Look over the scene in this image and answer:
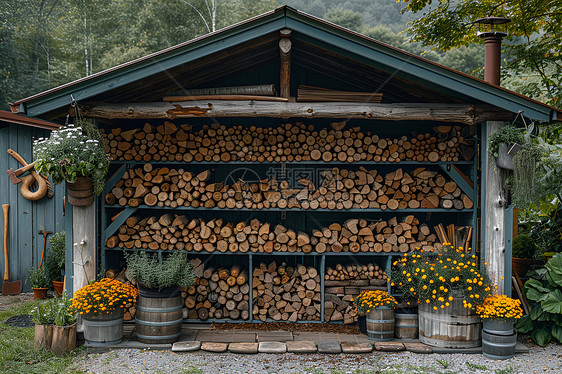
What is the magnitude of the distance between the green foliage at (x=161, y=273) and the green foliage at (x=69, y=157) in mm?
1090

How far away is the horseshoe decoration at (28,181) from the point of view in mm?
8016

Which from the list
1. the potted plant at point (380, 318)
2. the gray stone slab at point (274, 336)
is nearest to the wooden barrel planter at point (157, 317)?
the gray stone slab at point (274, 336)

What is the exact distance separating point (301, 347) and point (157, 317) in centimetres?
176

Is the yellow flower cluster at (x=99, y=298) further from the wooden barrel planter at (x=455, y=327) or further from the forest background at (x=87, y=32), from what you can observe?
the forest background at (x=87, y=32)

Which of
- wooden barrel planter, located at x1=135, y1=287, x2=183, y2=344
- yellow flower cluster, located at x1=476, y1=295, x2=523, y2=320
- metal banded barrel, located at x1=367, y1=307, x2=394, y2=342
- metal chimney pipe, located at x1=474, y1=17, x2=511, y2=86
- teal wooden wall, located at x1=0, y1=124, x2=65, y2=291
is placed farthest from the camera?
teal wooden wall, located at x1=0, y1=124, x2=65, y2=291

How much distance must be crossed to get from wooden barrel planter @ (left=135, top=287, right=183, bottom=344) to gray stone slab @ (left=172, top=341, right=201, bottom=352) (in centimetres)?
16

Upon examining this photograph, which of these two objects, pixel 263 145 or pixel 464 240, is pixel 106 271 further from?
pixel 464 240

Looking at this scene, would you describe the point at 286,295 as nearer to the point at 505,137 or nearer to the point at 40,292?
the point at 505,137

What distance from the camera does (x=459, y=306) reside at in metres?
5.24

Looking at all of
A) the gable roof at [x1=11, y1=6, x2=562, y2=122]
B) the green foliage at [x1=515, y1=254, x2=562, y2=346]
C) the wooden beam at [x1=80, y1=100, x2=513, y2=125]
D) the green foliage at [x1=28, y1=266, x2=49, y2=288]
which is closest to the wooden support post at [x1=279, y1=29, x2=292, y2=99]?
the gable roof at [x1=11, y1=6, x2=562, y2=122]

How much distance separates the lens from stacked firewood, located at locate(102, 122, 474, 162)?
6.08 metres

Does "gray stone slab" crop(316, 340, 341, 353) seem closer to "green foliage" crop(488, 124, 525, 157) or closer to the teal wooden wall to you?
"green foliage" crop(488, 124, 525, 157)

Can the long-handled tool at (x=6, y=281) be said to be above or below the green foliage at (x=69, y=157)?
below

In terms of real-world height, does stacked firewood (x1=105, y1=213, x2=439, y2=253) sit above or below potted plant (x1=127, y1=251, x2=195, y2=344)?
above
